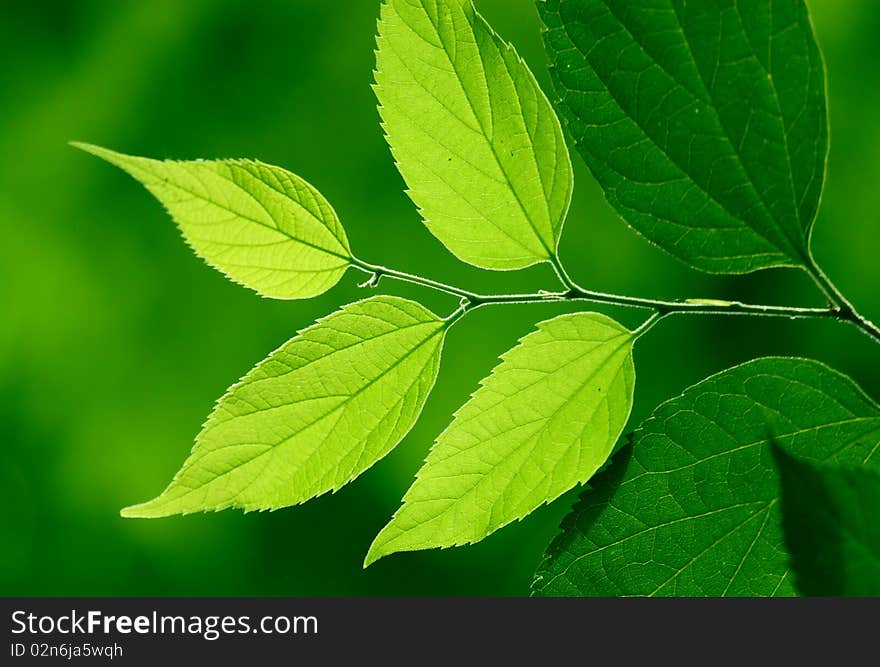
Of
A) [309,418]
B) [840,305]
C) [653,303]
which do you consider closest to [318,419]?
[309,418]

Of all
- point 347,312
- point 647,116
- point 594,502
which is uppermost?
point 647,116

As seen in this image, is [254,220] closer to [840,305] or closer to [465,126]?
[465,126]

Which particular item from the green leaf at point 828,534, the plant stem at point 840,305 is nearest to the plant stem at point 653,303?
the plant stem at point 840,305

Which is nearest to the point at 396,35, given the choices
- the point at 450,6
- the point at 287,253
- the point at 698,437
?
the point at 450,6

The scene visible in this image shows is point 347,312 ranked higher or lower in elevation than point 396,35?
lower

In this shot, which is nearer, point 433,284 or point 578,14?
point 578,14

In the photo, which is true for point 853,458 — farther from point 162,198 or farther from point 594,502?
point 162,198
